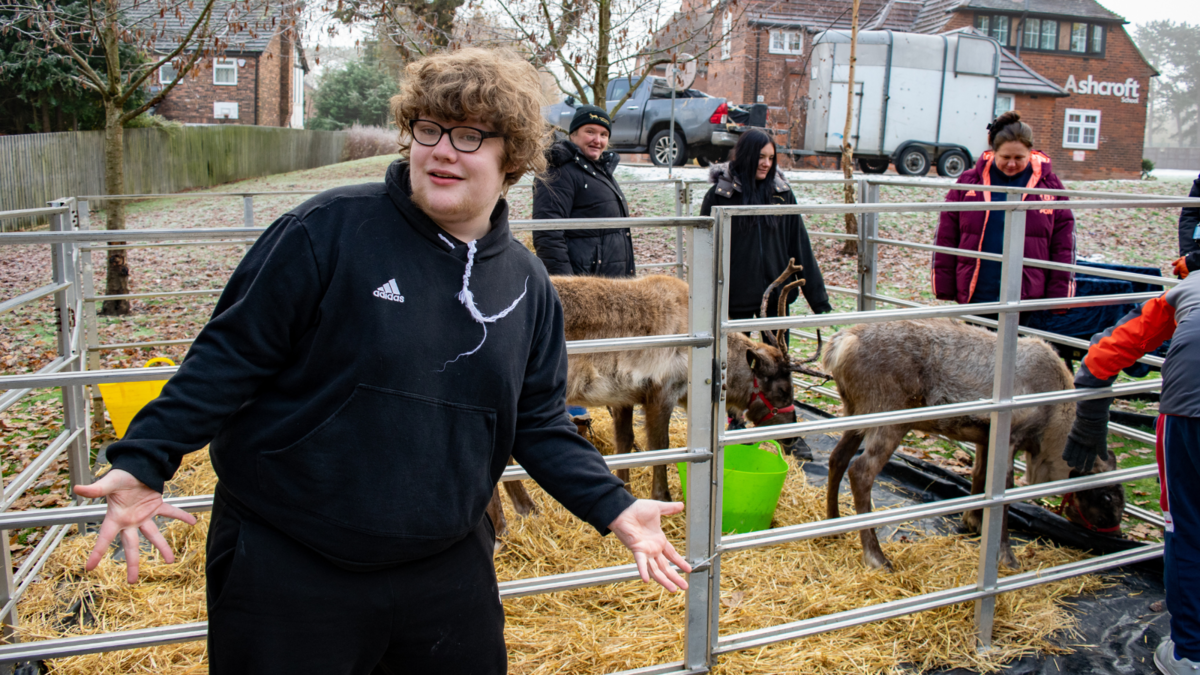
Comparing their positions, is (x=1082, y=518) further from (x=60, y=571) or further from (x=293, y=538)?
(x=60, y=571)

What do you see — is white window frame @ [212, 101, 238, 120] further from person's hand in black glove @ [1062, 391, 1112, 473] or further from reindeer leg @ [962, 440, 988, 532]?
person's hand in black glove @ [1062, 391, 1112, 473]

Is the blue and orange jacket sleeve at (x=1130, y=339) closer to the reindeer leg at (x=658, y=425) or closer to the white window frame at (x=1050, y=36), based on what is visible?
the reindeer leg at (x=658, y=425)

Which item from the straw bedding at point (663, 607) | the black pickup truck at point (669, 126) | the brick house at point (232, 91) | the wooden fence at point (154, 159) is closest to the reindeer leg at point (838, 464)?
the straw bedding at point (663, 607)

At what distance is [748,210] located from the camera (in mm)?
2666

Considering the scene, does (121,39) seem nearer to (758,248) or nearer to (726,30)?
(726,30)

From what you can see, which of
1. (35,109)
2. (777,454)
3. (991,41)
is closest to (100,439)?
(777,454)

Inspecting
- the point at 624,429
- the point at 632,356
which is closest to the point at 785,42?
the point at 624,429

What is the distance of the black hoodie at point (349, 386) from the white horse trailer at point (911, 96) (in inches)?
745

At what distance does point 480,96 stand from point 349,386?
0.63m

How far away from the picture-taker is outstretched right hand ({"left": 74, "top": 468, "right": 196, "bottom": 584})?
1.42 metres

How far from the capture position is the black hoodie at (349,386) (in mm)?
1529

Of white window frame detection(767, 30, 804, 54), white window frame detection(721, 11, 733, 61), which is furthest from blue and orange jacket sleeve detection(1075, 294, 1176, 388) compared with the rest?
white window frame detection(767, 30, 804, 54)

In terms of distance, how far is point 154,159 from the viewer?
20203 millimetres

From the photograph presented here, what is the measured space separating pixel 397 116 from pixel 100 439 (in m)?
4.92
